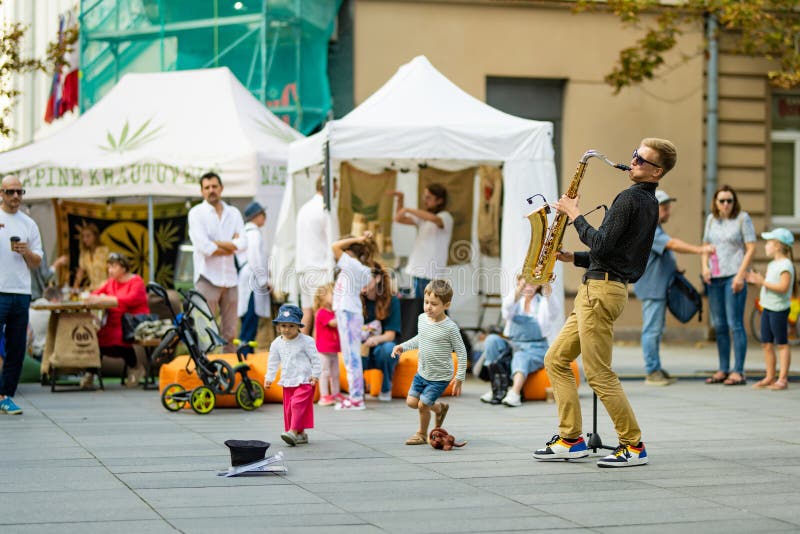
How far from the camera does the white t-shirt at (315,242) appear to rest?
551 inches

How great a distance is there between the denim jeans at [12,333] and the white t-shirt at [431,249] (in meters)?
5.24

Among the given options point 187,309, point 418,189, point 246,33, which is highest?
point 246,33

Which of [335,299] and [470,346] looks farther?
[470,346]

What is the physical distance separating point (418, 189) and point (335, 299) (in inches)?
213

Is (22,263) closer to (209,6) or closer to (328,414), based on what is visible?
(328,414)

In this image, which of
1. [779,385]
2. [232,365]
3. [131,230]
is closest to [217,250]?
[232,365]

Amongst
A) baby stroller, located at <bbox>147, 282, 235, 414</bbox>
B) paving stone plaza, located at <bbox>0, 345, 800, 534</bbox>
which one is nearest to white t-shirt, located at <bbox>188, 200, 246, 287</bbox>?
baby stroller, located at <bbox>147, 282, 235, 414</bbox>

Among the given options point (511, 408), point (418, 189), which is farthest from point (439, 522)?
Result: point (418, 189)

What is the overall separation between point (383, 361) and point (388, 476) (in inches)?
193

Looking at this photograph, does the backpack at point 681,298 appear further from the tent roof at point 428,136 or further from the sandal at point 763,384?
the tent roof at point 428,136

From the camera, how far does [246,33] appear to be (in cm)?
2047

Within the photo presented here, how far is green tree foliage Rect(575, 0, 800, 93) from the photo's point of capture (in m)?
19.6

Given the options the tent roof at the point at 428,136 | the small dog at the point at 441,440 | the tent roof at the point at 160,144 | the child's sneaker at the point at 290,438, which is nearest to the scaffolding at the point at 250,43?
the tent roof at the point at 160,144

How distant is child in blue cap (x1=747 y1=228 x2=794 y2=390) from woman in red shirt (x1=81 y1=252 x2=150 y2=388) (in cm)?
651
